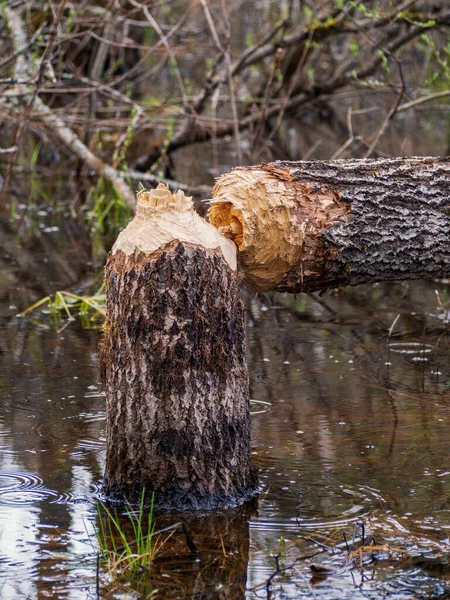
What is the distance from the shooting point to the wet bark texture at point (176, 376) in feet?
10.9

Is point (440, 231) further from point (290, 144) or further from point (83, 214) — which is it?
point (290, 144)

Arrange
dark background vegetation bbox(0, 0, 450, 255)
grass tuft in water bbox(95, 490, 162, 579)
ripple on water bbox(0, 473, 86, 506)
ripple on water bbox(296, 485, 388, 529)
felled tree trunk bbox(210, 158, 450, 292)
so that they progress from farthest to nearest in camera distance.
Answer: dark background vegetation bbox(0, 0, 450, 255) → felled tree trunk bbox(210, 158, 450, 292) → ripple on water bbox(0, 473, 86, 506) → ripple on water bbox(296, 485, 388, 529) → grass tuft in water bbox(95, 490, 162, 579)

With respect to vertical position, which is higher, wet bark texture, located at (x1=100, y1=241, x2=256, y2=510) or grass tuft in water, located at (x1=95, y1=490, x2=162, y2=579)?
wet bark texture, located at (x1=100, y1=241, x2=256, y2=510)

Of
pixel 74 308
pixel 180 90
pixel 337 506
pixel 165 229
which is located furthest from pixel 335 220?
pixel 180 90

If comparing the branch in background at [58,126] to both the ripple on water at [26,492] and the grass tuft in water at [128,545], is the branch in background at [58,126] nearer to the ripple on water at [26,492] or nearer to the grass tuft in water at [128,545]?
the ripple on water at [26,492]

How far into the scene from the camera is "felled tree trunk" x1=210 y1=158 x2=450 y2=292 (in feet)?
12.0

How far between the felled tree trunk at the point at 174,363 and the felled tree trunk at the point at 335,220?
9.6 inches

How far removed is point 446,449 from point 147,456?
1390 mm

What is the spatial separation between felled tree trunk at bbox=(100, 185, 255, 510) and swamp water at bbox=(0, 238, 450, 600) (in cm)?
19

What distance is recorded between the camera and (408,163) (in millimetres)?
4008

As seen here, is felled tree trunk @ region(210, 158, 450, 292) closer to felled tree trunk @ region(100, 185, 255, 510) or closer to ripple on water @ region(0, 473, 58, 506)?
felled tree trunk @ region(100, 185, 255, 510)

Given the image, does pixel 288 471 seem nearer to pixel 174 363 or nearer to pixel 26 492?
pixel 174 363

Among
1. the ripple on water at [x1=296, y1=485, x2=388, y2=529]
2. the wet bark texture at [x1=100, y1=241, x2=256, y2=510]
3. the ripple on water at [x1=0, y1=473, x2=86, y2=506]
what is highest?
the wet bark texture at [x1=100, y1=241, x2=256, y2=510]

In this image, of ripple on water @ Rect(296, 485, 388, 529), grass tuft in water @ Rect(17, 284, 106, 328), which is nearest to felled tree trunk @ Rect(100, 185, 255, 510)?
ripple on water @ Rect(296, 485, 388, 529)
